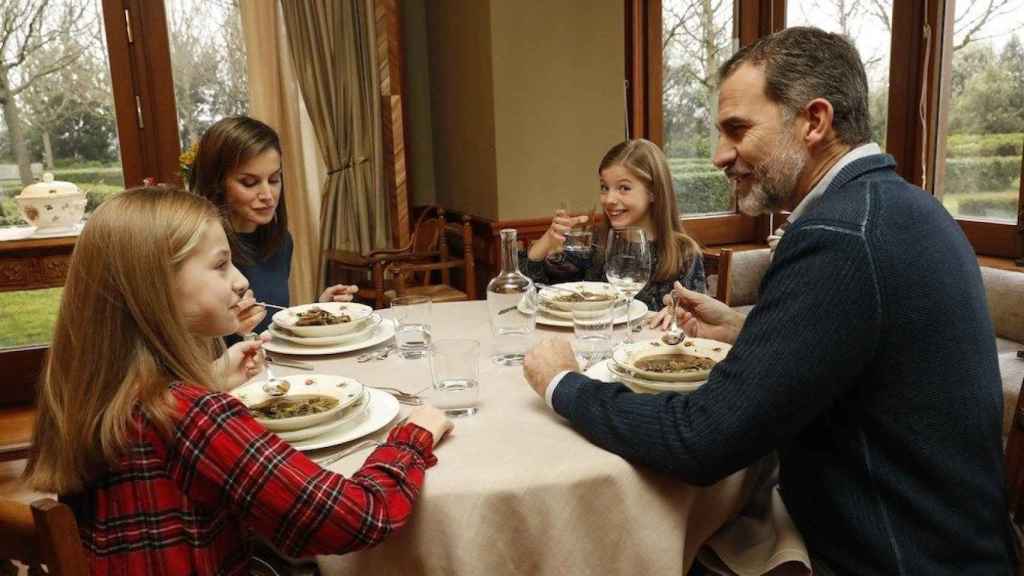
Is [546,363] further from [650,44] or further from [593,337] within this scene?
[650,44]

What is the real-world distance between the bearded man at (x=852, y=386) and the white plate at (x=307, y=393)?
34 cm

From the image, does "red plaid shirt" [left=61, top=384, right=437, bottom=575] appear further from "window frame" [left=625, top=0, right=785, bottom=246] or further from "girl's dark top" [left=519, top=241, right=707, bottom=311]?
"window frame" [left=625, top=0, right=785, bottom=246]

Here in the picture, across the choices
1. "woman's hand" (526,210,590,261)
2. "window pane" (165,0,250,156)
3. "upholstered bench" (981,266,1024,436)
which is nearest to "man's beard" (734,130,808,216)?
"woman's hand" (526,210,590,261)

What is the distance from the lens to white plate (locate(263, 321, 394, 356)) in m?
1.70

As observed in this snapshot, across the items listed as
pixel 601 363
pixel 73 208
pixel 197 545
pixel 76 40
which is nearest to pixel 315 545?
pixel 197 545

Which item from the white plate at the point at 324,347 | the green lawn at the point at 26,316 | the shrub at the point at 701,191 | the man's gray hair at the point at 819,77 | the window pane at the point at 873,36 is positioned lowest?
the green lawn at the point at 26,316

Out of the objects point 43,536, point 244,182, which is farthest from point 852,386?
point 244,182

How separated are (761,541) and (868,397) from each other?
0.31 meters

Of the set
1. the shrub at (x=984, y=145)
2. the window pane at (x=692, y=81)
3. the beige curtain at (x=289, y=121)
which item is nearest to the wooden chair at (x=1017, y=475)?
the shrub at (x=984, y=145)

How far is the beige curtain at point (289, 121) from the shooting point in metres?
4.08

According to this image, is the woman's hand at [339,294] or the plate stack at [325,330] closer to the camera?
the plate stack at [325,330]

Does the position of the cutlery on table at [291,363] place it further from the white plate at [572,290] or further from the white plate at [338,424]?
the white plate at [572,290]

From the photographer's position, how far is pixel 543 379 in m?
Answer: 1.30

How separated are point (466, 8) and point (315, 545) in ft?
11.3
